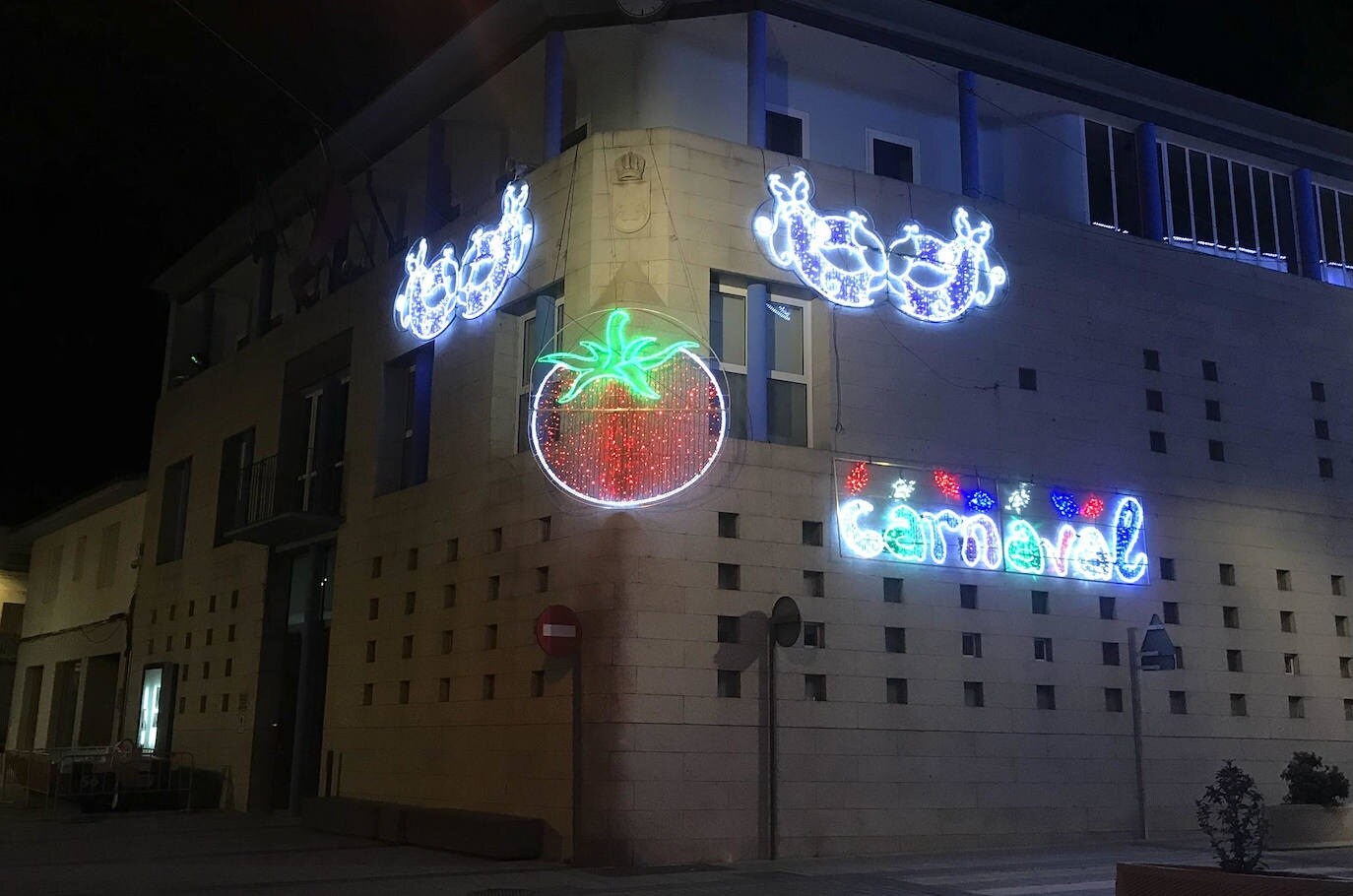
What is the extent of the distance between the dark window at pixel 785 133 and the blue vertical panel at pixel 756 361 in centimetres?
297

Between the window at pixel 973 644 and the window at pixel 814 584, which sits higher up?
the window at pixel 814 584

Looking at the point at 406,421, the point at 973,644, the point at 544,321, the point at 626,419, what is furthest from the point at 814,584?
the point at 406,421

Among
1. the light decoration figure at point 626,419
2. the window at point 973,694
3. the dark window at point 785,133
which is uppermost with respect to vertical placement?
the dark window at point 785,133

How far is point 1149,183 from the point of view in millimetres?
19688

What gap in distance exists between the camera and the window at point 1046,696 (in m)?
16.1

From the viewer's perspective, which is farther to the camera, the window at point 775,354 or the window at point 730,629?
the window at point 775,354

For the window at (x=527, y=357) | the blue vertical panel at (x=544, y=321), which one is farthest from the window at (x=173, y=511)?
the blue vertical panel at (x=544, y=321)

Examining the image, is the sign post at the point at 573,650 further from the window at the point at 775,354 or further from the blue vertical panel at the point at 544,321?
the blue vertical panel at the point at 544,321

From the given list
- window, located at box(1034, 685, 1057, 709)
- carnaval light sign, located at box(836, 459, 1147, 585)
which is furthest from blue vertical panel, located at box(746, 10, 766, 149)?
window, located at box(1034, 685, 1057, 709)

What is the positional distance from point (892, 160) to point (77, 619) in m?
26.8

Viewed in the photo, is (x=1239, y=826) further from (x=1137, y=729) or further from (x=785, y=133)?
(x=785, y=133)

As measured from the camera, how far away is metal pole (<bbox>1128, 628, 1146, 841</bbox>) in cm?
1628

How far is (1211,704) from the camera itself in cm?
1730

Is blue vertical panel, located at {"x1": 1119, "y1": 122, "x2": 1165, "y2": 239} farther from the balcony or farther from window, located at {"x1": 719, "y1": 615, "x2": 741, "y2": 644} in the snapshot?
the balcony
